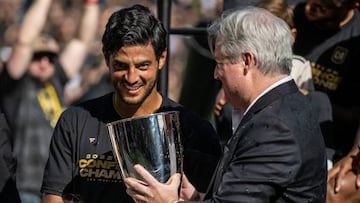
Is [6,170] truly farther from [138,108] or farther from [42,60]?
[42,60]

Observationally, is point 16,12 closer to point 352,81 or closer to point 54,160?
point 352,81

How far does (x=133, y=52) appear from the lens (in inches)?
200

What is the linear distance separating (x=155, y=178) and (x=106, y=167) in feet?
1.91

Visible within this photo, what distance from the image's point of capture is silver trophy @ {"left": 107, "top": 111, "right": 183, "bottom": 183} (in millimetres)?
4594

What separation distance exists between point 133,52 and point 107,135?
397 mm

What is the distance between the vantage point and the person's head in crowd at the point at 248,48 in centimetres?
434

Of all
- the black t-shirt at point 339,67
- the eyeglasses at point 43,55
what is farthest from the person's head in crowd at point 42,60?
the black t-shirt at point 339,67

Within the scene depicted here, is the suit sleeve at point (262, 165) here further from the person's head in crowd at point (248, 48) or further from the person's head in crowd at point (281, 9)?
the person's head in crowd at point (281, 9)

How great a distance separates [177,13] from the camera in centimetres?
1025

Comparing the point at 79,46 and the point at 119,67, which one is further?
the point at 79,46

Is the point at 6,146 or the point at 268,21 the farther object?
the point at 6,146

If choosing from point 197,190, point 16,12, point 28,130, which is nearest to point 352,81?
point 197,190

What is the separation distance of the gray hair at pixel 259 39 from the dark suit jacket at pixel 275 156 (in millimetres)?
104

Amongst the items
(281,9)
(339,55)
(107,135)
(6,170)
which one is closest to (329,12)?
(339,55)
